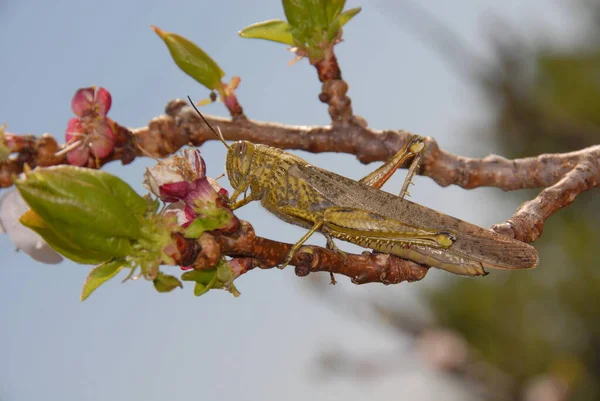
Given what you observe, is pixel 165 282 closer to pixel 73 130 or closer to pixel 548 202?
pixel 73 130

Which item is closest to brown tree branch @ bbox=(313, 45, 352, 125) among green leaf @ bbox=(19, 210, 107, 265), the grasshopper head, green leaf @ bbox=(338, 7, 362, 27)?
green leaf @ bbox=(338, 7, 362, 27)

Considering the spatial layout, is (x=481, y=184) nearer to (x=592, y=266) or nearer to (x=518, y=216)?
(x=518, y=216)

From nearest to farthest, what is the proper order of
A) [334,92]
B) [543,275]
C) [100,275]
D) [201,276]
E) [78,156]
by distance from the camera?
1. [100,275]
2. [201,276]
3. [78,156]
4. [334,92]
5. [543,275]

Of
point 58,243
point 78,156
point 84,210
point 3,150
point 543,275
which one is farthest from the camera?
point 543,275

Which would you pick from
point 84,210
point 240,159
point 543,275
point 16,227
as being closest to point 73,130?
point 16,227

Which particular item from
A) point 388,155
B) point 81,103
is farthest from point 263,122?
point 81,103

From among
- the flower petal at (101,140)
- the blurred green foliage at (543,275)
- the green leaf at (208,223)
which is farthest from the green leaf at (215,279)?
the blurred green foliage at (543,275)
